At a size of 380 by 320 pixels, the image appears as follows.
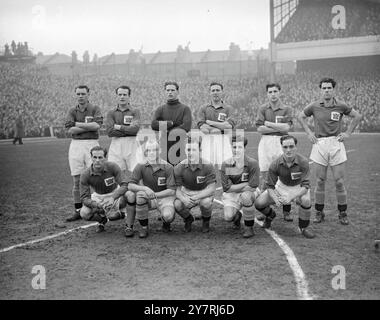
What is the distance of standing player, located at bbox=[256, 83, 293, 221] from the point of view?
7125 millimetres

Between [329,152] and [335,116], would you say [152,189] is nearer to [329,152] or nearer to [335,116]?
[329,152]

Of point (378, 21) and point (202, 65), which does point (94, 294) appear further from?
point (202, 65)

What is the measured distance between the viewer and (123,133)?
289 inches

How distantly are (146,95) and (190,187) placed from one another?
35203 mm

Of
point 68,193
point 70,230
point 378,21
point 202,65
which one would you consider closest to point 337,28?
point 378,21

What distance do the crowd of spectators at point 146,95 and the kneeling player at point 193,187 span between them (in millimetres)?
23225

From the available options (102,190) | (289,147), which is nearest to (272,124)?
(289,147)

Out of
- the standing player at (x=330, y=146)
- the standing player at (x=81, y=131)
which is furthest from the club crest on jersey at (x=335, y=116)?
the standing player at (x=81, y=131)

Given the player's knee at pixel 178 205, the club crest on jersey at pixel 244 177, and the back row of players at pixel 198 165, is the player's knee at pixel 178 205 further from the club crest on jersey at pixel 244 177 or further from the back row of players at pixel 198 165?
the club crest on jersey at pixel 244 177

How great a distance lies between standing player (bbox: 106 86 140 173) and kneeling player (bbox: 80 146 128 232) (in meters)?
0.90

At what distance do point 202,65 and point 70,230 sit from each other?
2231 inches

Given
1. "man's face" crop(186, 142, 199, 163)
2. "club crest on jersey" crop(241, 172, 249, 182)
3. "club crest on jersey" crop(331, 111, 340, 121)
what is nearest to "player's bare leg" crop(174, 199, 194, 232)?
"man's face" crop(186, 142, 199, 163)

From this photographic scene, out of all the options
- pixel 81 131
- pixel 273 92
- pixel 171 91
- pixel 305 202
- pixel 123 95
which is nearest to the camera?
pixel 305 202

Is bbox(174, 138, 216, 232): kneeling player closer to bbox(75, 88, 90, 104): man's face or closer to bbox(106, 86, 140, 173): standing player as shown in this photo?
bbox(106, 86, 140, 173): standing player
